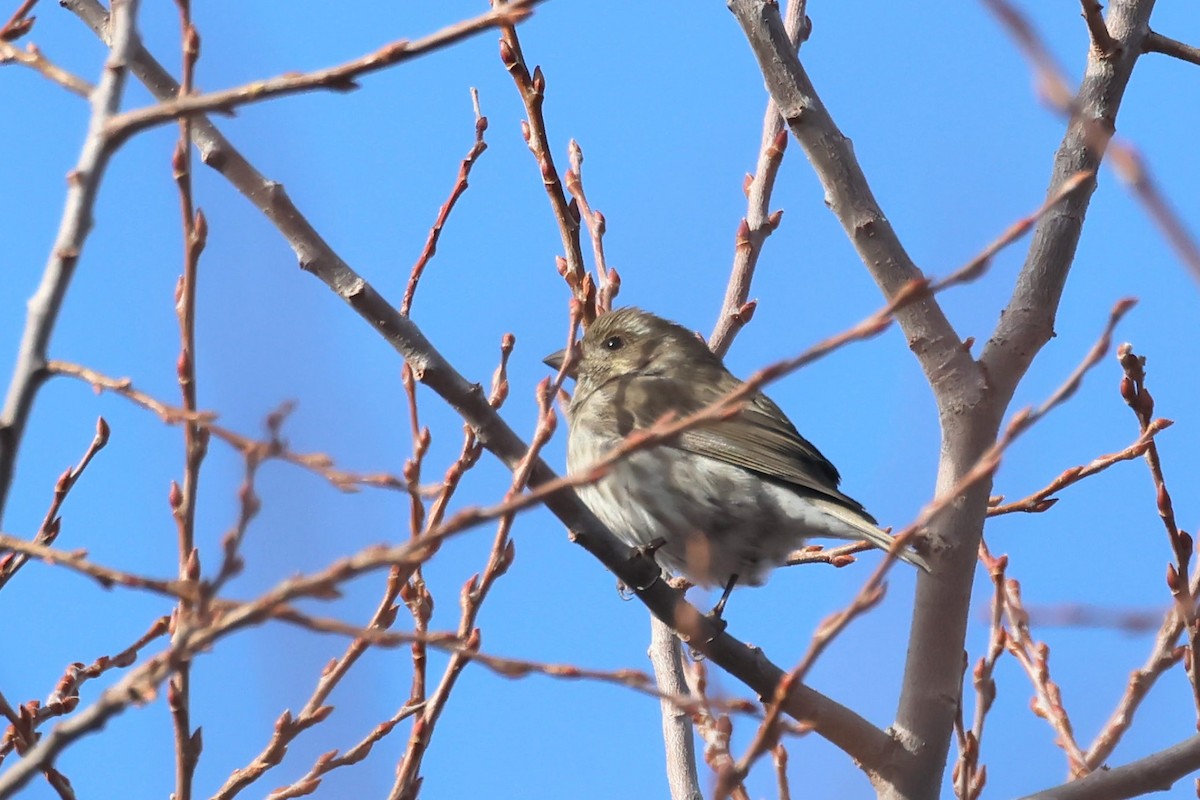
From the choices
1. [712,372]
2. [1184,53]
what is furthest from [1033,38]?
[712,372]

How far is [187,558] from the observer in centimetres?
255

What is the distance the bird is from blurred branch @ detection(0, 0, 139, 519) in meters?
2.67

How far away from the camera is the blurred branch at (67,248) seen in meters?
1.79

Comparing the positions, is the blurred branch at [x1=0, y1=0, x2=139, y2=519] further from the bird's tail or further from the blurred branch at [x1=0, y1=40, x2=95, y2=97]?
the bird's tail

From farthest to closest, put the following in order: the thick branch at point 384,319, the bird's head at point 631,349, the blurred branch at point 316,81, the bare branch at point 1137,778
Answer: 1. the bird's head at point 631,349
2. the bare branch at point 1137,778
3. the thick branch at point 384,319
4. the blurred branch at point 316,81

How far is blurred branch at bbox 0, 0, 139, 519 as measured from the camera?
70.5 inches

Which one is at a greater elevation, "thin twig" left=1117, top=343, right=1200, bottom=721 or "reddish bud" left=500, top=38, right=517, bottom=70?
"reddish bud" left=500, top=38, right=517, bottom=70

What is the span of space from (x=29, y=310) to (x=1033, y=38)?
1284 millimetres

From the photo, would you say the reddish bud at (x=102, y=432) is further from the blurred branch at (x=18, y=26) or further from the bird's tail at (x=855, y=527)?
the bird's tail at (x=855, y=527)

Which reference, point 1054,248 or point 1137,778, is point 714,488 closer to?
point 1054,248

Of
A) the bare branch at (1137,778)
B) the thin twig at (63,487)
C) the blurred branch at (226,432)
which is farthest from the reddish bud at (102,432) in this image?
the bare branch at (1137,778)

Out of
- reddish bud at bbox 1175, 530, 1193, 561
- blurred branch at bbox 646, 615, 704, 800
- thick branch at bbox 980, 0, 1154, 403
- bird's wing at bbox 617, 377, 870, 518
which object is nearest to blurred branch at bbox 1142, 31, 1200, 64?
thick branch at bbox 980, 0, 1154, 403

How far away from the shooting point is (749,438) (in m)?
5.41

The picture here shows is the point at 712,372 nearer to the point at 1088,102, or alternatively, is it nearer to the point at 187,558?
the point at 1088,102
